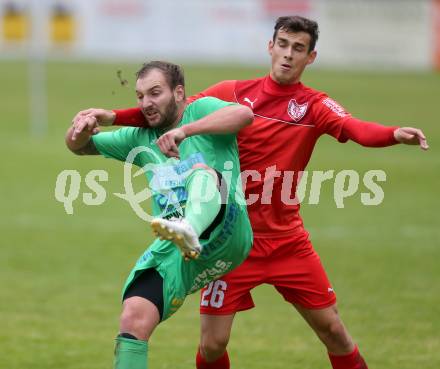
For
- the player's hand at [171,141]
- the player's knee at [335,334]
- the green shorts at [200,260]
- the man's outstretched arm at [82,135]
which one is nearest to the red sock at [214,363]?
the player's knee at [335,334]

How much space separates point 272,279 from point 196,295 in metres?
4.10

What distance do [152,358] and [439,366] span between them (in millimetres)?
2255

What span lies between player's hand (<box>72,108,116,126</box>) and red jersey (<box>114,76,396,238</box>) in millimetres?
777

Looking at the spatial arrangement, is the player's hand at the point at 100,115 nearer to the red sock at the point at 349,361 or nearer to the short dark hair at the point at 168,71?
the short dark hair at the point at 168,71

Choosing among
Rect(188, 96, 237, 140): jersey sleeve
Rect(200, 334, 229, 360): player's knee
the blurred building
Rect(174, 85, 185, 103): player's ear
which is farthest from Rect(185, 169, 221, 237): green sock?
the blurred building

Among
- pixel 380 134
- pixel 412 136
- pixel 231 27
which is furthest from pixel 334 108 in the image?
pixel 231 27

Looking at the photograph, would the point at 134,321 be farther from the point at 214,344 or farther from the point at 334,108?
the point at 334,108

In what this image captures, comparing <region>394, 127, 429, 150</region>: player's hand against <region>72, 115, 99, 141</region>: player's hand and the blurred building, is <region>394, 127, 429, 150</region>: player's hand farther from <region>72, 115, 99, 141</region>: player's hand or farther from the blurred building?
the blurred building

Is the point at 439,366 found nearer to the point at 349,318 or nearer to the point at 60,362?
the point at 349,318

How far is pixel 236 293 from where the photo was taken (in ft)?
20.8

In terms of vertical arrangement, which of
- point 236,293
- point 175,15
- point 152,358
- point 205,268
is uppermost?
point 205,268

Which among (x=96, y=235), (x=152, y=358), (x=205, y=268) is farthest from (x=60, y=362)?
(x=96, y=235)

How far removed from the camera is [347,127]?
611 cm

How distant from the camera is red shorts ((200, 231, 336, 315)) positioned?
20.8 feet
